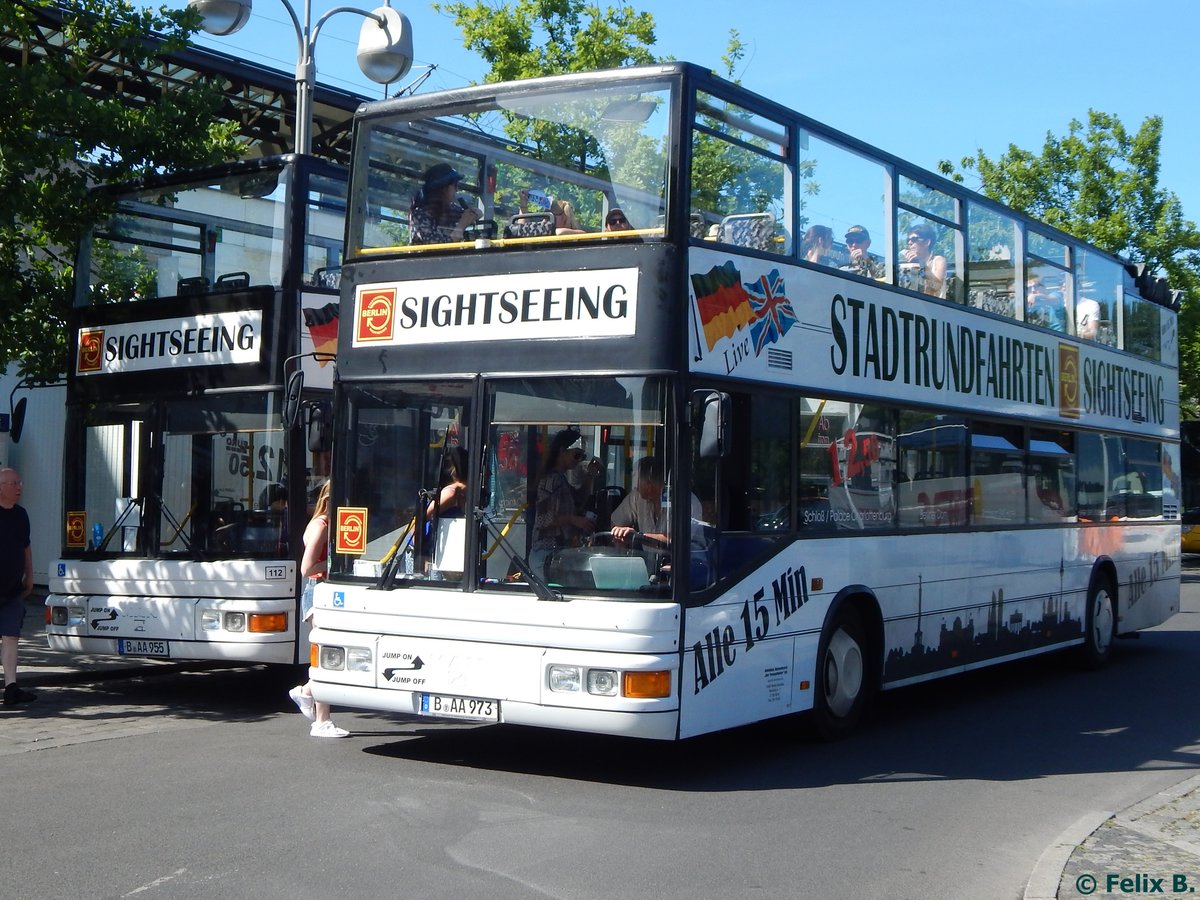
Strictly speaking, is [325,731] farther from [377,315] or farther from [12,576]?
[12,576]

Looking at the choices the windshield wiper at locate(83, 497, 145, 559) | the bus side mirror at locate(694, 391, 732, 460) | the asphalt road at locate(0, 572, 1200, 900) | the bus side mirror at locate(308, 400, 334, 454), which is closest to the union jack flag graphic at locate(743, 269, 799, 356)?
the bus side mirror at locate(694, 391, 732, 460)

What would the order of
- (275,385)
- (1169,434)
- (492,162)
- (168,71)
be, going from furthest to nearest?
(168,71) < (1169,434) < (275,385) < (492,162)

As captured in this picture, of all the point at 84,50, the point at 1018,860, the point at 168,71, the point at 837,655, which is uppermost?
the point at 168,71

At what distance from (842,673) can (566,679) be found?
283cm

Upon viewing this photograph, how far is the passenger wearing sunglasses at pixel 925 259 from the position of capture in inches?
445

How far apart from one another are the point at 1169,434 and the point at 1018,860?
12.5 metres

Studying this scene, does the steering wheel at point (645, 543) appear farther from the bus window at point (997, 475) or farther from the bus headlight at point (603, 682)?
the bus window at point (997, 475)

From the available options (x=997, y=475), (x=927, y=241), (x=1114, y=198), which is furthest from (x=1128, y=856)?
(x=1114, y=198)

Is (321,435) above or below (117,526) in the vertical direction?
above

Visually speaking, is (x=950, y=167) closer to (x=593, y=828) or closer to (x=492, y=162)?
(x=492, y=162)

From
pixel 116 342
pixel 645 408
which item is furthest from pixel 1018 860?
pixel 116 342

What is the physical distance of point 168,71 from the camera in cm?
2759

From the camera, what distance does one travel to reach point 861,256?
10.6 m

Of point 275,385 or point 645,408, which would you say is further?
point 275,385
